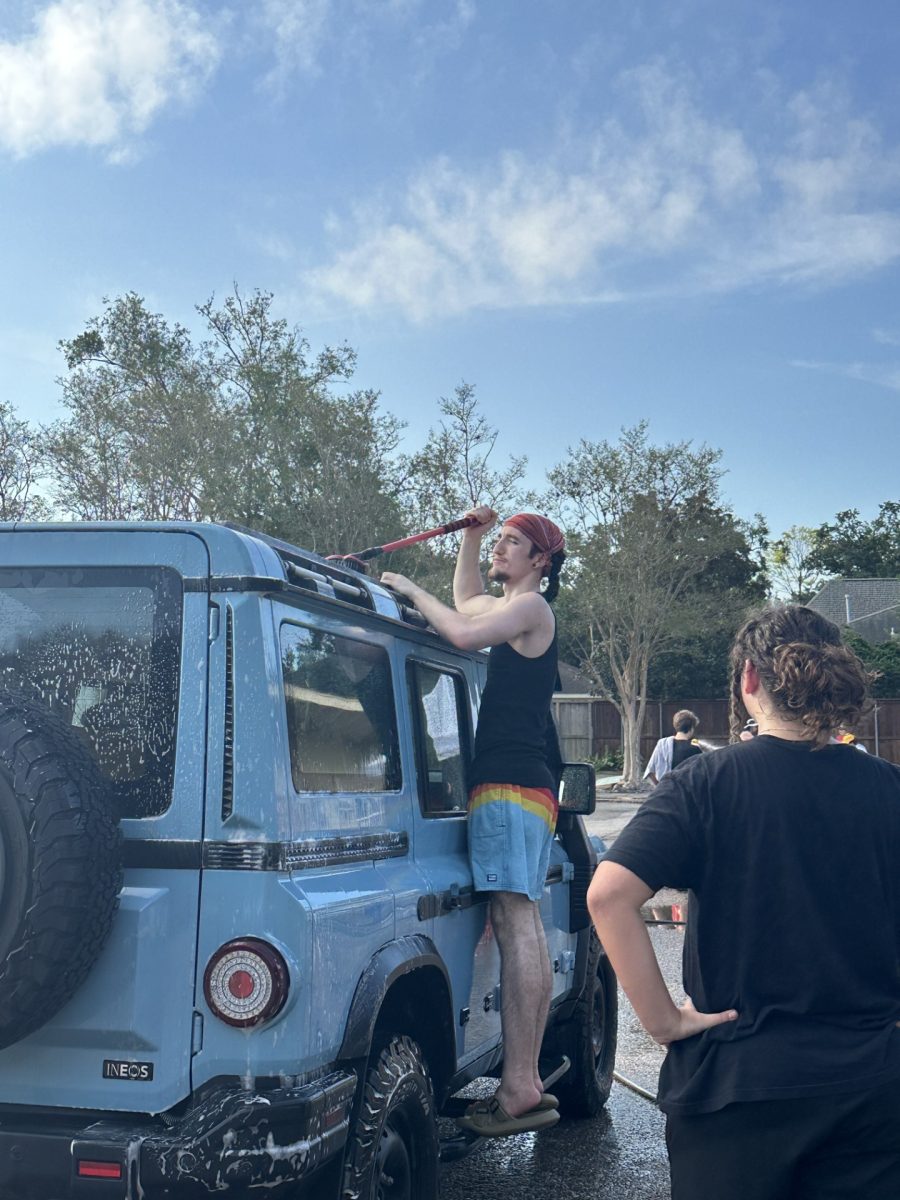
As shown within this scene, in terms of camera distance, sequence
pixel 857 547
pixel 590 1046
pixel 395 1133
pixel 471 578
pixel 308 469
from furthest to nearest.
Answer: pixel 857 547 < pixel 308 469 < pixel 590 1046 < pixel 471 578 < pixel 395 1133

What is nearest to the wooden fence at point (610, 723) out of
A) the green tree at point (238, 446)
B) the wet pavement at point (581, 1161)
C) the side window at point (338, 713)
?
the green tree at point (238, 446)

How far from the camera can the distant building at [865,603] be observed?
5962cm

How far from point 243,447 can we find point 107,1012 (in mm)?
28195

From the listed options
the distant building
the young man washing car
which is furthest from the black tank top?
the distant building

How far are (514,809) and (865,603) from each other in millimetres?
62651

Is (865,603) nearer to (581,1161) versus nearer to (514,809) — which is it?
(581,1161)

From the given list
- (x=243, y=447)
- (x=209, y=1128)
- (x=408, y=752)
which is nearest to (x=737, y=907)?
(x=209, y=1128)

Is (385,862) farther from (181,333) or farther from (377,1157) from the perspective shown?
(181,333)

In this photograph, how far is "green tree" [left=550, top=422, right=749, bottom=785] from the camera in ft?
115

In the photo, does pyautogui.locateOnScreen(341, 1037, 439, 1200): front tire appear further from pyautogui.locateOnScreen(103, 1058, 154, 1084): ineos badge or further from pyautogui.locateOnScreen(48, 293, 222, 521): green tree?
pyautogui.locateOnScreen(48, 293, 222, 521): green tree

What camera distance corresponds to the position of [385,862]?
3467 mm

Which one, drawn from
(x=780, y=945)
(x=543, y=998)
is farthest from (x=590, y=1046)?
(x=780, y=945)

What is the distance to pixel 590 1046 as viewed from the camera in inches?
219

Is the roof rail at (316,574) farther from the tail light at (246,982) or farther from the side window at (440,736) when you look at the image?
the tail light at (246,982)
